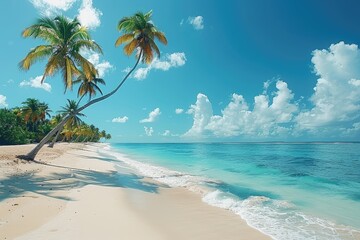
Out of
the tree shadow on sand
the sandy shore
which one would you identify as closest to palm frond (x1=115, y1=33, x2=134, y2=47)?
the tree shadow on sand

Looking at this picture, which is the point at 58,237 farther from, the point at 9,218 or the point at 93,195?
the point at 93,195

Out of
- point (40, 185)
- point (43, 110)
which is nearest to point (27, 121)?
point (43, 110)

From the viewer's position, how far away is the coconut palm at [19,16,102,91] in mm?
16062

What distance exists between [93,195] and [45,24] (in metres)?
12.6

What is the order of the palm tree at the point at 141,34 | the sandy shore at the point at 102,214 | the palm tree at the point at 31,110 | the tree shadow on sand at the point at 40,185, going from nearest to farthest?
the sandy shore at the point at 102,214
the tree shadow on sand at the point at 40,185
the palm tree at the point at 141,34
the palm tree at the point at 31,110

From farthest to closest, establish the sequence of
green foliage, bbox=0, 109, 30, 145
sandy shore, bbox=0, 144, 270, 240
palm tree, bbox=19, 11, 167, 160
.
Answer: green foliage, bbox=0, 109, 30, 145
palm tree, bbox=19, 11, 167, 160
sandy shore, bbox=0, 144, 270, 240

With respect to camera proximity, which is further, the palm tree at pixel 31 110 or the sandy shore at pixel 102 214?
the palm tree at pixel 31 110

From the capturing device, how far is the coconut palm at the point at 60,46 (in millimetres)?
16062

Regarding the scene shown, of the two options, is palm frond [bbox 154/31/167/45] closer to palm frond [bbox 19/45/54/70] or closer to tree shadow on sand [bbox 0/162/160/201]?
palm frond [bbox 19/45/54/70]

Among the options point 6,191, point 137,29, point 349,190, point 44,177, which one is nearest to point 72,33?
point 137,29

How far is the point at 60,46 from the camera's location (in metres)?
16.8

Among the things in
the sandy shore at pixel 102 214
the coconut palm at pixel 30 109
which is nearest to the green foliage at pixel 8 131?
the coconut palm at pixel 30 109

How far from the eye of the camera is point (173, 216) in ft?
23.9

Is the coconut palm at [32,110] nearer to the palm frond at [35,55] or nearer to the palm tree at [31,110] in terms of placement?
the palm tree at [31,110]
